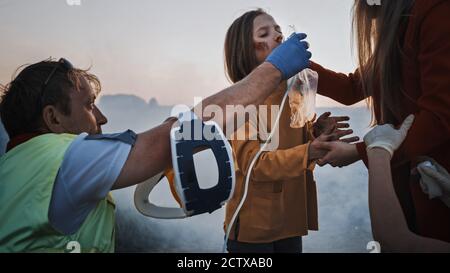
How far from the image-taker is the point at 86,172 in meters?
0.87

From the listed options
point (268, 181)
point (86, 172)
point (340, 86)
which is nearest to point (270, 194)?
point (268, 181)

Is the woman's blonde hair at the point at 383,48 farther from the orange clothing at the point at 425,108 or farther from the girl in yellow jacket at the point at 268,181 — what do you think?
the girl in yellow jacket at the point at 268,181

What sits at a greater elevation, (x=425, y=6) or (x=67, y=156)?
(x=425, y=6)

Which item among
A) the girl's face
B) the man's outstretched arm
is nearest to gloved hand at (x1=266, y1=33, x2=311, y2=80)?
the man's outstretched arm

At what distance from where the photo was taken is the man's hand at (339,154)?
121 centimetres

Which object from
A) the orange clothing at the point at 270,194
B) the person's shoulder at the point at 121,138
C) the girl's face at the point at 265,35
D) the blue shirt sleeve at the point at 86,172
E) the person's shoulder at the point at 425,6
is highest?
the person's shoulder at the point at 425,6

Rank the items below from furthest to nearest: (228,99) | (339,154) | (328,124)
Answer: (328,124), (339,154), (228,99)

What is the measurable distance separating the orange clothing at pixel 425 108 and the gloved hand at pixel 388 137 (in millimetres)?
18

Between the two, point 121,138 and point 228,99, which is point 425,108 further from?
point 121,138

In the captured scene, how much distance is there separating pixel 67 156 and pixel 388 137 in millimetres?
684

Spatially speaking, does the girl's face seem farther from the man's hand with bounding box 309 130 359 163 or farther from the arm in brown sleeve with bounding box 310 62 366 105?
the man's hand with bounding box 309 130 359 163

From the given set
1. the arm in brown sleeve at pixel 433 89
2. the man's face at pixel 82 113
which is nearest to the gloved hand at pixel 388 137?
the arm in brown sleeve at pixel 433 89

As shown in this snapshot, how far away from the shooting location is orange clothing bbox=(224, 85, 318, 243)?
4.29ft
